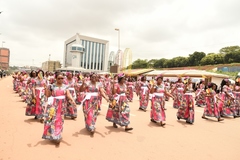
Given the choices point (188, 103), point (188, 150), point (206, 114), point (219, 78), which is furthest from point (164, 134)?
point (219, 78)

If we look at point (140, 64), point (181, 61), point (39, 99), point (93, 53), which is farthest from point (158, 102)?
point (93, 53)

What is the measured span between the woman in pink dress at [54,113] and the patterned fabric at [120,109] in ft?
5.72

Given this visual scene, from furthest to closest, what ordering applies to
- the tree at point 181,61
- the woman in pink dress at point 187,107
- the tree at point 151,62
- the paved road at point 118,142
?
the tree at point 151,62 → the tree at point 181,61 → the woman in pink dress at point 187,107 → the paved road at point 118,142

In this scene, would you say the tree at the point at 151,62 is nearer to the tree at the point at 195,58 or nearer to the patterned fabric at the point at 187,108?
the tree at the point at 195,58

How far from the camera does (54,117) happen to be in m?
4.42

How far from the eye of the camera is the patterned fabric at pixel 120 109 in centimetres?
578

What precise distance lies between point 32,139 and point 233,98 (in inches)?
328

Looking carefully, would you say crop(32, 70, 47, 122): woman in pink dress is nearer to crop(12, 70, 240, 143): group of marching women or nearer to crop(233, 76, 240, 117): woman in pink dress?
crop(12, 70, 240, 143): group of marching women

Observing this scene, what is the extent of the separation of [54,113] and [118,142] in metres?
1.69

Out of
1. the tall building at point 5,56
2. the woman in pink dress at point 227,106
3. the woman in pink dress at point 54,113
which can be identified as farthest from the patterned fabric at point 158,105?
the tall building at point 5,56

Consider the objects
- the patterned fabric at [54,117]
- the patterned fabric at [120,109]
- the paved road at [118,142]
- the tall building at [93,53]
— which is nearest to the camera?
the paved road at [118,142]

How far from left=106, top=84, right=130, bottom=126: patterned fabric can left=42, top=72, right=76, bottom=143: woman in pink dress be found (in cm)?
174

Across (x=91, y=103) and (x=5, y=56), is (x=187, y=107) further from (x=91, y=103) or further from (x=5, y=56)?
(x=5, y=56)

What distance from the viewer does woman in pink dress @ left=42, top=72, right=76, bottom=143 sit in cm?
438
